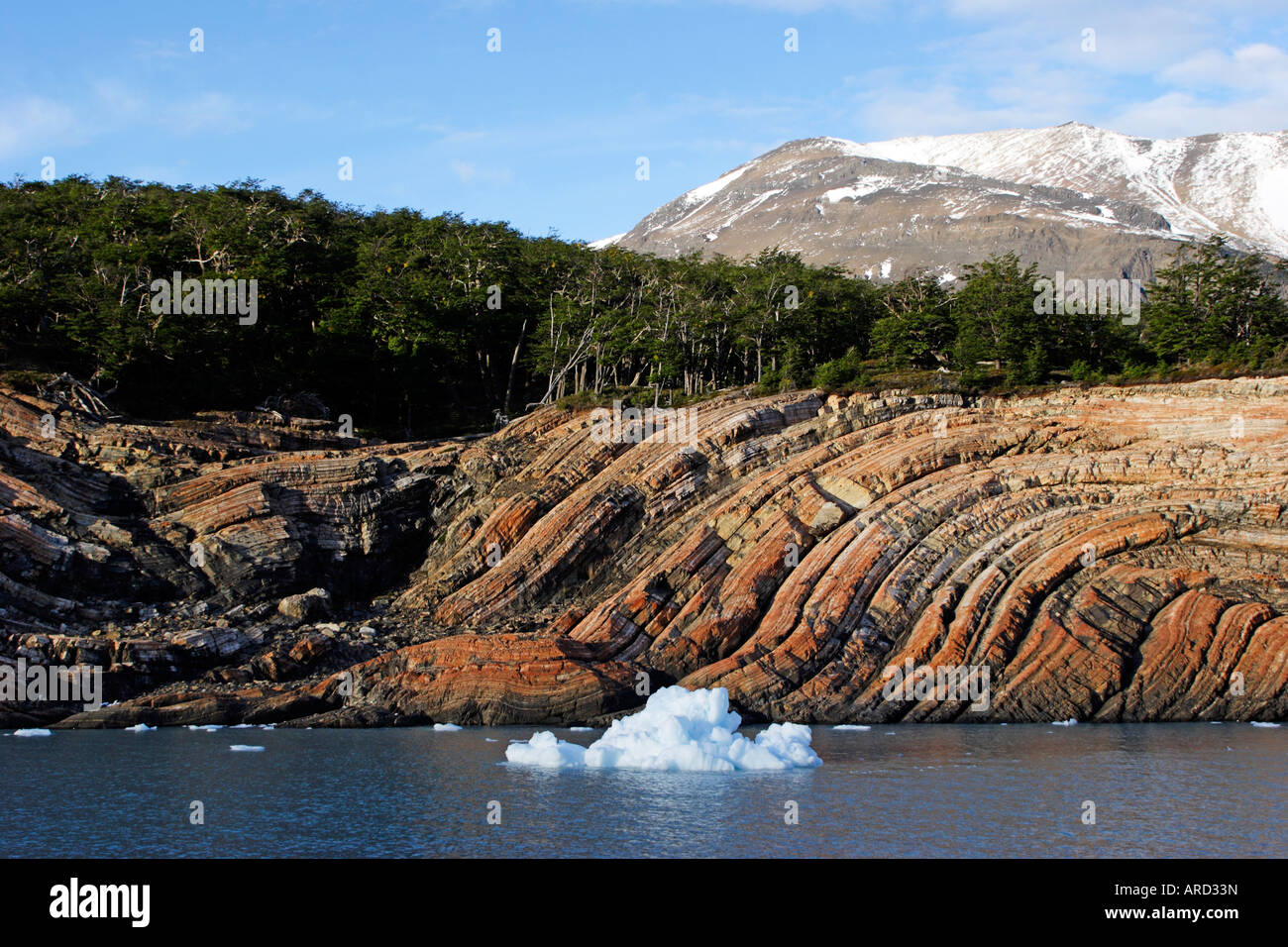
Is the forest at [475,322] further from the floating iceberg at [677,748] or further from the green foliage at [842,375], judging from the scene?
the floating iceberg at [677,748]

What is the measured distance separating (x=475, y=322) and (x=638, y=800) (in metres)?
42.2

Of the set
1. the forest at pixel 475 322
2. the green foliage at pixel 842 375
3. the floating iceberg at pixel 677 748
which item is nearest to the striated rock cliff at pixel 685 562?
the green foliage at pixel 842 375

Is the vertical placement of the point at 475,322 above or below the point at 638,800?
above

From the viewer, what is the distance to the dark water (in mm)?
22391

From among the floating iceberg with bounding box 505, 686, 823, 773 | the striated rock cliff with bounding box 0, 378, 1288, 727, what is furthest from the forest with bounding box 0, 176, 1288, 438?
the floating iceberg with bounding box 505, 686, 823, 773

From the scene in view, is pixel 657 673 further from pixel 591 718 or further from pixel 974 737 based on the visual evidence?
pixel 974 737

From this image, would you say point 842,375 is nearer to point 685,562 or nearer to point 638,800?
point 685,562

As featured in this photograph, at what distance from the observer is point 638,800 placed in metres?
26.4

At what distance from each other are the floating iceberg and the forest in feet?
84.1

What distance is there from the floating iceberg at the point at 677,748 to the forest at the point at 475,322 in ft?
84.1

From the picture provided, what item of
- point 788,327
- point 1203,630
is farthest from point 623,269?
point 1203,630

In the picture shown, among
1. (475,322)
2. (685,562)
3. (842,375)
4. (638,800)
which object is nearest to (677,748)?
(638,800)

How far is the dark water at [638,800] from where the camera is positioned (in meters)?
22.4

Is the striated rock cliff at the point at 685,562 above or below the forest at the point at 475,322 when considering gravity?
below
